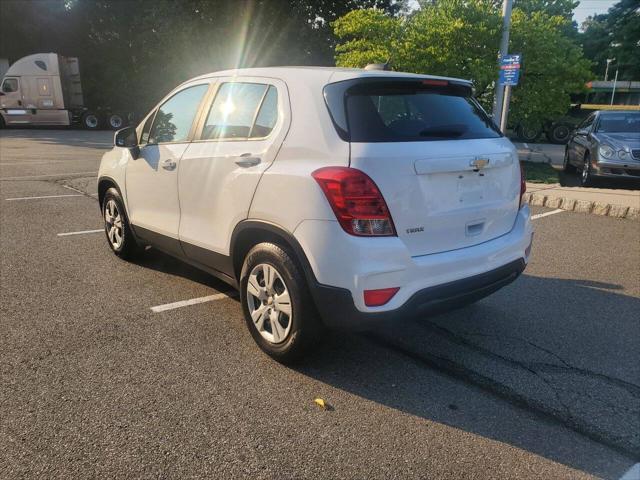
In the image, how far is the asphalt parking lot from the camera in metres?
2.48

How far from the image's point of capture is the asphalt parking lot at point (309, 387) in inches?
97.6

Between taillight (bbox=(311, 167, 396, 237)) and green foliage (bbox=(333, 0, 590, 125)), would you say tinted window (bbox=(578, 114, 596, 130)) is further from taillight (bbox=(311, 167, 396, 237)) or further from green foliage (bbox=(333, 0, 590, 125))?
taillight (bbox=(311, 167, 396, 237))

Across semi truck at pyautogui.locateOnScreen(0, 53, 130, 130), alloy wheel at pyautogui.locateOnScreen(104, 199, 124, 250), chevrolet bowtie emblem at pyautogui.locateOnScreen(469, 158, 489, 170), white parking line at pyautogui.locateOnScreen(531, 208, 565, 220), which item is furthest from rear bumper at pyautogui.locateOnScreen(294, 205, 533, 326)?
semi truck at pyautogui.locateOnScreen(0, 53, 130, 130)

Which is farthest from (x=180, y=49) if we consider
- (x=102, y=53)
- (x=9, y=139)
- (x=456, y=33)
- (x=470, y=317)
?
(x=470, y=317)

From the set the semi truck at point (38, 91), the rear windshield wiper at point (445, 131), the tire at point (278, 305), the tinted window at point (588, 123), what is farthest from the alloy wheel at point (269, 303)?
the semi truck at point (38, 91)

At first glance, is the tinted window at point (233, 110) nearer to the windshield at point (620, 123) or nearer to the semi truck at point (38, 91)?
the windshield at point (620, 123)

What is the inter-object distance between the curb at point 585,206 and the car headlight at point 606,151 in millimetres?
2081

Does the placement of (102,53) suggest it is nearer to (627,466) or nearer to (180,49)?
(180,49)

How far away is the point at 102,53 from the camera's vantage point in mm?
30484

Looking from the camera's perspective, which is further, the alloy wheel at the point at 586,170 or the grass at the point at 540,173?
the grass at the point at 540,173

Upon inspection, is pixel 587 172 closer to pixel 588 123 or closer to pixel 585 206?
pixel 588 123

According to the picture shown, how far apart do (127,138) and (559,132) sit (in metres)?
20.5

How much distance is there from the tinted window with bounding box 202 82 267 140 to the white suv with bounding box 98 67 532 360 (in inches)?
0.4

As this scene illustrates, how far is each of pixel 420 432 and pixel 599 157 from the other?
342 inches
